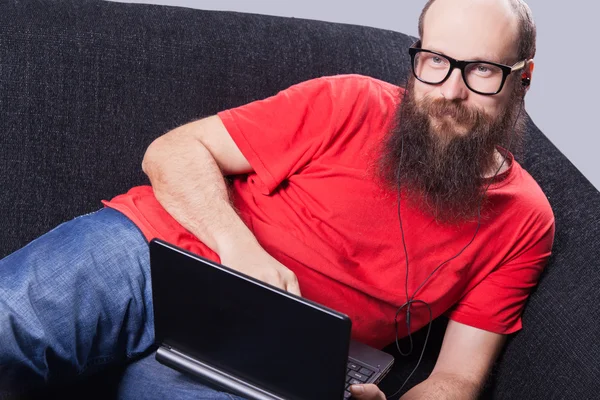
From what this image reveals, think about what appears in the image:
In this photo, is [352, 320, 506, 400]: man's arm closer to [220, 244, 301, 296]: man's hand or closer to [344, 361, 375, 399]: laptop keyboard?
[344, 361, 375, 399]: laptop keyboard

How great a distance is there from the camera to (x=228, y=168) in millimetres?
1841

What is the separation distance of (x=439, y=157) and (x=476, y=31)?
0.26 meters

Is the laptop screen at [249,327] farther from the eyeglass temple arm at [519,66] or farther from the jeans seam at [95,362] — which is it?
the eyeglass temple arm at [519,66]

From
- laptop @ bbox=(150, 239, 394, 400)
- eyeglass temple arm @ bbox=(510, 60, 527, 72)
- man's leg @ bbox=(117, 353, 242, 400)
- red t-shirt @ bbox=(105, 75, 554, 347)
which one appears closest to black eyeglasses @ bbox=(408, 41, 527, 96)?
eyeglass temple arm @ bbox=(510, 60, 527, 72)

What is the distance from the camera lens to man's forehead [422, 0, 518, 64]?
5.56 feet

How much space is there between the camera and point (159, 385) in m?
1.63

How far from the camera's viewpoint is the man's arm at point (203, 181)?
1.70 m

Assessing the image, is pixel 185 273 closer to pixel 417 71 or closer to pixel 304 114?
pixel 304 114

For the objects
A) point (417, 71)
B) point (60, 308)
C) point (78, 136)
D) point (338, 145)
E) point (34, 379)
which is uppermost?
point (417, 71)

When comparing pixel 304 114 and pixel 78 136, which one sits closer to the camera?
pixel 304 114

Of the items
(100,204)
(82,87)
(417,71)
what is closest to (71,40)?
(82,87)

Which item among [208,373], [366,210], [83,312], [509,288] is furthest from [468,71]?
[83,312]

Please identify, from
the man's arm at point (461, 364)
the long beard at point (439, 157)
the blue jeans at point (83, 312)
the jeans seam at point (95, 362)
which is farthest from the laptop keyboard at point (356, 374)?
the jeans seam at point (95, 362)

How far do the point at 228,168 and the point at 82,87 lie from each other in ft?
1.39
